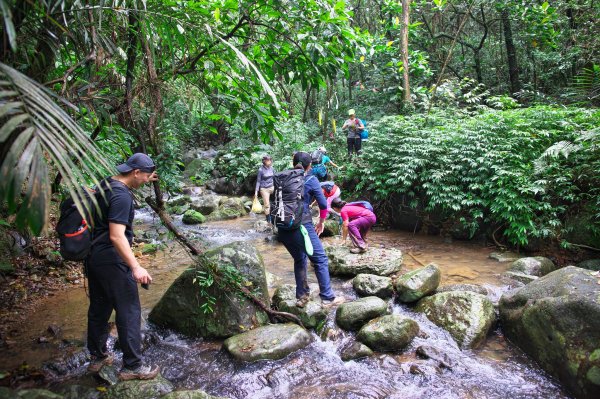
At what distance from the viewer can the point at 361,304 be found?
4840mm

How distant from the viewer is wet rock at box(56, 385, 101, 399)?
3250 mm

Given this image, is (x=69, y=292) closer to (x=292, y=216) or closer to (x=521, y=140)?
(x=292, y=216)

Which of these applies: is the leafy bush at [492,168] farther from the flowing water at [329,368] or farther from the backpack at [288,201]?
the backpack at [288,201]

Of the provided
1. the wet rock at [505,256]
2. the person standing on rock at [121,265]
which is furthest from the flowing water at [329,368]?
the wet rock at [505,256]

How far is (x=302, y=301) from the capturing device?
4934 millimetres

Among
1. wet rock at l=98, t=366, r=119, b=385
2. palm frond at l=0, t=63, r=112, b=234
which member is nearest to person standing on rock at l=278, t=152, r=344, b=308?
wet rock at l=98, t=366, r=119, b=385

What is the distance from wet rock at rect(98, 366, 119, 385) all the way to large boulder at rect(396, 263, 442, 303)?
12.2ft

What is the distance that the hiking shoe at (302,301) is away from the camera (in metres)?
4.89

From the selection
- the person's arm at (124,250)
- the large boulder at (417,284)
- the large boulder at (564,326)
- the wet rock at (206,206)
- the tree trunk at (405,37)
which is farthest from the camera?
the wet rock at (206,206)

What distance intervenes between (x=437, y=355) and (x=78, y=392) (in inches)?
143

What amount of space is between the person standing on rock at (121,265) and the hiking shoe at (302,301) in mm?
1926

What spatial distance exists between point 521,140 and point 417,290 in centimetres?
472

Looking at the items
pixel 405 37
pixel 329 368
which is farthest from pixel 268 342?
pixel 405 37

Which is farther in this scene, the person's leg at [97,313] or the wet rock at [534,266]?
the wet rock at [534,266]
